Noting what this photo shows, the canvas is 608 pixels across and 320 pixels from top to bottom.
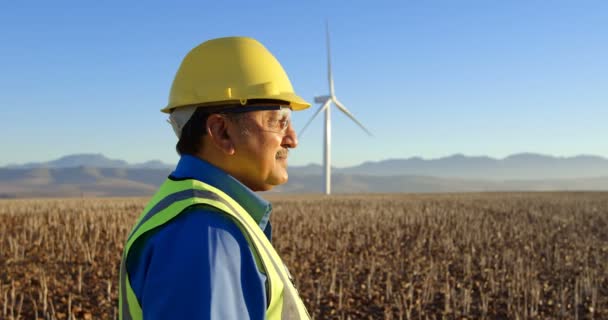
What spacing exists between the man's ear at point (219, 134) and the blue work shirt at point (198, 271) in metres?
0.34

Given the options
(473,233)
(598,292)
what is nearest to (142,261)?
(598,292)

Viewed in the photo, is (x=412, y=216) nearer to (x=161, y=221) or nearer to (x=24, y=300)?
(x=24, y=300)

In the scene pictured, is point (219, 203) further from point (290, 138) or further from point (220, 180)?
point (290, 138)

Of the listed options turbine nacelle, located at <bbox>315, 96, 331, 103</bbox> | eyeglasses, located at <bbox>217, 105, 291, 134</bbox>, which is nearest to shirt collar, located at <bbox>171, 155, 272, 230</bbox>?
eyeglasses, located at <bbox>217, 105, 291, 134</bbox>

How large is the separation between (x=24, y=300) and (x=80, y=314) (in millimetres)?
1328

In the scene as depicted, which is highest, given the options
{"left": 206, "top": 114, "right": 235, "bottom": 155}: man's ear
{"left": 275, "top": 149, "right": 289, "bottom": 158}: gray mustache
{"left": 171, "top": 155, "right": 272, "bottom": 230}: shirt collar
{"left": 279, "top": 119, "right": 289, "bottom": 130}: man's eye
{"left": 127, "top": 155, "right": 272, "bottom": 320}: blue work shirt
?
{"left": 279, "top": 119, "right": 289, "bottom": 130}: man's eye

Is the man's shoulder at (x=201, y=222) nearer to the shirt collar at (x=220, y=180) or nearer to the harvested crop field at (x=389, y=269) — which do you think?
the shirt collar at (x=220, y=180)

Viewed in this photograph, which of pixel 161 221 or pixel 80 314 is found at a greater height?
pixel 161 221

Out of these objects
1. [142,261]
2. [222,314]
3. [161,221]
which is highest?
→ [161,221]

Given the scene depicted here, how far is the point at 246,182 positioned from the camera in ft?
6.37

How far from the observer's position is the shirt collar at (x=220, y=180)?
5.95 feet

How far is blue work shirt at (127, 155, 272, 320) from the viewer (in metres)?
1.37

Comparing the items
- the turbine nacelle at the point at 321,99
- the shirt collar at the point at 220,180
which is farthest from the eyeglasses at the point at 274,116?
the turbine nacelle at the point at 321,99

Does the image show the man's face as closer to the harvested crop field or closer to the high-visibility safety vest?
the high-visibility safety vest
